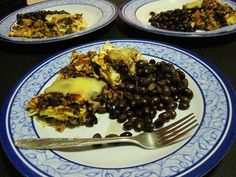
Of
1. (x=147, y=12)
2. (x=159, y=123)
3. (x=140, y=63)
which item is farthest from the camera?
(x=147, y=12)

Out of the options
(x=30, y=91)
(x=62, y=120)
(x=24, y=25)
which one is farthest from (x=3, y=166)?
(x=24, y=25)

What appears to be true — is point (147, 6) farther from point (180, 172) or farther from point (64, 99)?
point (180, 172)

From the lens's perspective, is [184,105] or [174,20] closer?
[184,105]

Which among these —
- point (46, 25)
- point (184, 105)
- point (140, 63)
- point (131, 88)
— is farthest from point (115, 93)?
point (46, 25)

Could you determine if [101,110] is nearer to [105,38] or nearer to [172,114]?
[172,114]

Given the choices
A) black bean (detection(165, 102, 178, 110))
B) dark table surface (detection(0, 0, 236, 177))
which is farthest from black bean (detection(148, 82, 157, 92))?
dark table surface (detection(0, 0, 236, 177))

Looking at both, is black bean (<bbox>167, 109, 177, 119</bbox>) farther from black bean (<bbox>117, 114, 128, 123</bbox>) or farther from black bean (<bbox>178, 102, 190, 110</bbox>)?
black bean (<bbox>117, 114, 128, 123</bbox>)

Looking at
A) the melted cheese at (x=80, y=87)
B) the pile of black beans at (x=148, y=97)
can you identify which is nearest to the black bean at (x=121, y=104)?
the pile of black beans at (x=148, y=97)
